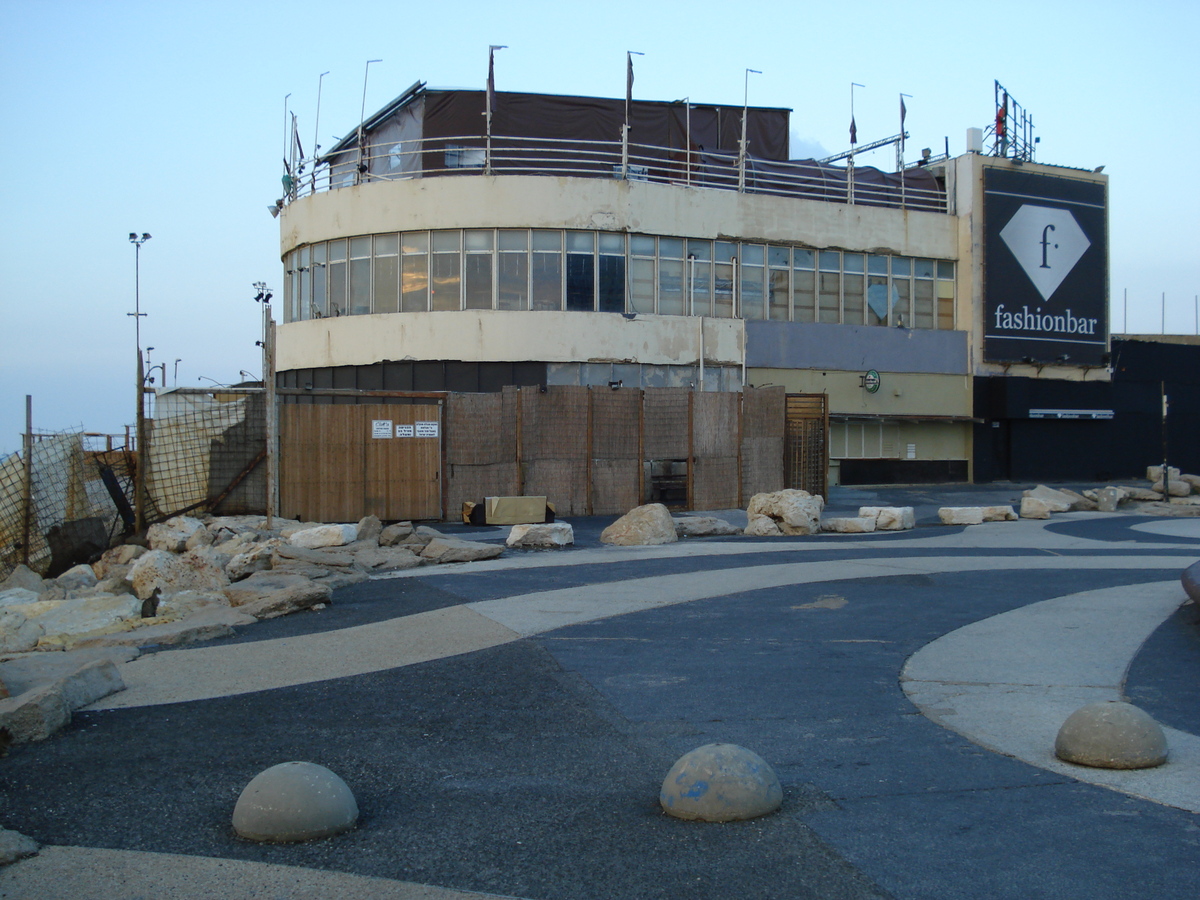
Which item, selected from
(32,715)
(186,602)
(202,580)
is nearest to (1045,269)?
(202,580)

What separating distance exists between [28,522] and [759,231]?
21.4 meters

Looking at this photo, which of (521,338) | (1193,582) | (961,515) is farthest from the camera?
(521,338)

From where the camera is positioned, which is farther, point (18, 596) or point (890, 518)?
point (890, 518)

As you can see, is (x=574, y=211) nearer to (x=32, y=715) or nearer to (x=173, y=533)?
(x=173, y=533)

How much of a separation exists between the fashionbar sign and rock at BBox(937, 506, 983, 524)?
1430cm

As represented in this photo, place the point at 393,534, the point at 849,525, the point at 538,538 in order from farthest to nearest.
→ 1. the point at 849,525
2. the point at 538,538
3. the point at 393,534

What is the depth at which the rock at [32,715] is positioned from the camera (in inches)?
231

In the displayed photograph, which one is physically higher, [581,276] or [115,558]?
[581,276]

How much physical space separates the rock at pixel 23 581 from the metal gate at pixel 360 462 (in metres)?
4.89

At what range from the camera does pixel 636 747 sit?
5.82m

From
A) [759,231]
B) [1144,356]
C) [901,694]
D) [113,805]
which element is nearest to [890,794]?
[901,694]

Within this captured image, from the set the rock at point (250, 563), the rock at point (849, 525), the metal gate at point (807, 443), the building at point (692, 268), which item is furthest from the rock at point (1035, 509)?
the rock at point (250, 563)

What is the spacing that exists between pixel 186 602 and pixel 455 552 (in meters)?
4.40

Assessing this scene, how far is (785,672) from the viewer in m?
7.68
